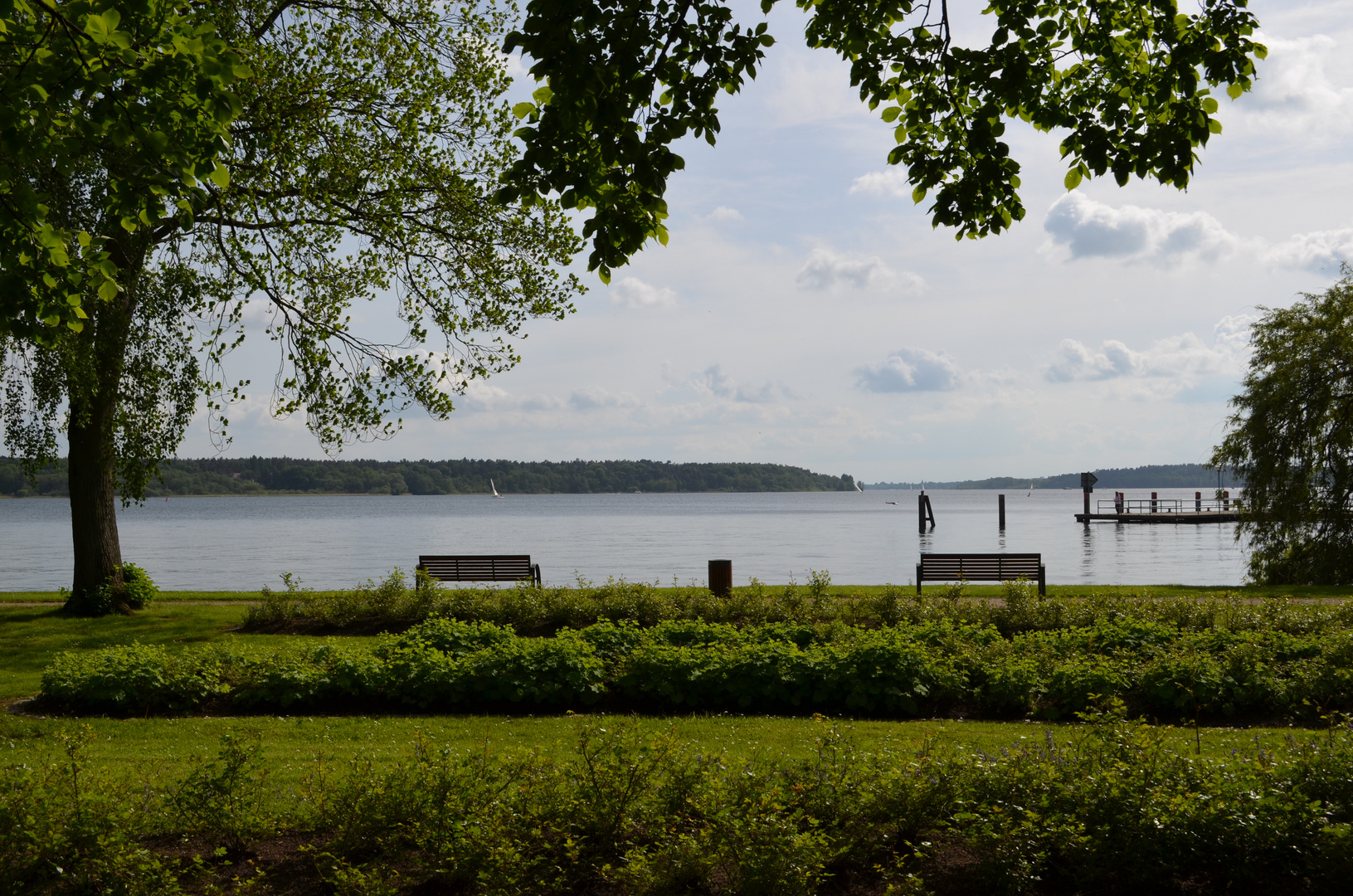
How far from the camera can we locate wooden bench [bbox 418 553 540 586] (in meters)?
18.7

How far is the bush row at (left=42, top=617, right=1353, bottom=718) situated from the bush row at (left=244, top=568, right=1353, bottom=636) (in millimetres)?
2003

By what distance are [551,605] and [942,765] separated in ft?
32.3

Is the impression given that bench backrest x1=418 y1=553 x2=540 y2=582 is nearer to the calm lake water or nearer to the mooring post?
the mooring post

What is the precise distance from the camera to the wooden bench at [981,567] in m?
18.1

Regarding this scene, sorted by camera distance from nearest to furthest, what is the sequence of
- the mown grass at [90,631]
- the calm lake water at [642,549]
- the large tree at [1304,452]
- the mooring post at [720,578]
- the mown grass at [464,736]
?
the mown grass at [464,736] < the mown grass at [90,631] < the mooring post at [720,578] < the large tree at [1304,452] < the calm lake water at [642,549]

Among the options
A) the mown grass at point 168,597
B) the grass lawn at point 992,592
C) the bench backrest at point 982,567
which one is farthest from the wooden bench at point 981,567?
the mown grass at point 168,597

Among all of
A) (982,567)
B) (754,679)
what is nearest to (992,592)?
(982,567)

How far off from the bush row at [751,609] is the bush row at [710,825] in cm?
627

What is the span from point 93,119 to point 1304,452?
2801 cm

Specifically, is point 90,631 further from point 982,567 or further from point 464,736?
point 982,567

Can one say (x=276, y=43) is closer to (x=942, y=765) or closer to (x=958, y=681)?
(x=958, y=681)

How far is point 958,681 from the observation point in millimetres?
9352

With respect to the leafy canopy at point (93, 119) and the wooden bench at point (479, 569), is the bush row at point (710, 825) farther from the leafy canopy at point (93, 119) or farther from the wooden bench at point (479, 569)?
the wooden bench at point (479, 569)

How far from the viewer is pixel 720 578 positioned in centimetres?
1630
